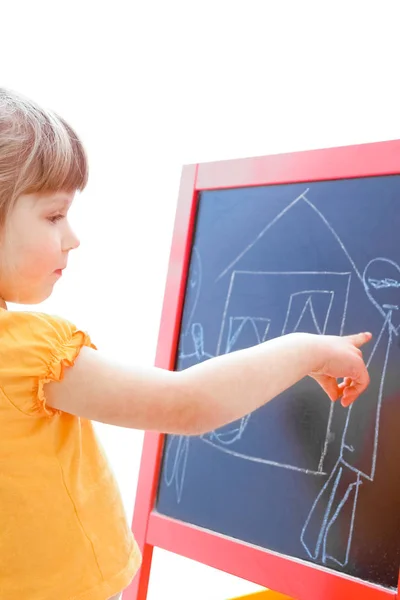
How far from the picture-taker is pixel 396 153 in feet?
3.17

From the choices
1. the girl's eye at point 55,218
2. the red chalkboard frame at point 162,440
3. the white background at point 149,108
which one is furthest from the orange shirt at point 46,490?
the white background at point 149,108

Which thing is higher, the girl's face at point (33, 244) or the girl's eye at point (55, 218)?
the girl's eye at point (55, 218)

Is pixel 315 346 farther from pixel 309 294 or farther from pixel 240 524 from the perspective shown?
pixel 240 524

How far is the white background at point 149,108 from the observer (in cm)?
151

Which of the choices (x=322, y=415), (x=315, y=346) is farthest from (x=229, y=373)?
(x=322, y=415)

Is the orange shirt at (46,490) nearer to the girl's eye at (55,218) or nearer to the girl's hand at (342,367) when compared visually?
the girl's eye at (55,218)

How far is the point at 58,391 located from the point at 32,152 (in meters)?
0.25

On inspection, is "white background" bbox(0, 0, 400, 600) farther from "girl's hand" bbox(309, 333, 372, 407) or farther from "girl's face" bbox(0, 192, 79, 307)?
"girl's face" bbox(0, 192, 79, 307)

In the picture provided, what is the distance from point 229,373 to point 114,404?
131 mm

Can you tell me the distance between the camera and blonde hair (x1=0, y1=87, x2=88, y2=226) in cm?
74

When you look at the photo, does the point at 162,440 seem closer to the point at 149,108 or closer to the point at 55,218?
the point at 55,218

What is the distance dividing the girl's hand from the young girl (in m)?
0.03

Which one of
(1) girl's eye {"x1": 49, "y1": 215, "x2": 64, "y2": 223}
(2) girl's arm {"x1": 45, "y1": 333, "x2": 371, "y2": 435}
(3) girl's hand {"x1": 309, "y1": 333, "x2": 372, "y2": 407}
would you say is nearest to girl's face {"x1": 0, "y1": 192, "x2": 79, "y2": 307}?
(1) girl's eye {"x1": 49, "y1": 215, "x2": 64, "y2": 223}

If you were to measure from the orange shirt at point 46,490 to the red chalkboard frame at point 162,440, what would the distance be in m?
0.25
